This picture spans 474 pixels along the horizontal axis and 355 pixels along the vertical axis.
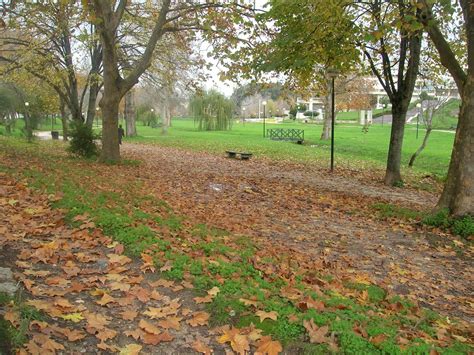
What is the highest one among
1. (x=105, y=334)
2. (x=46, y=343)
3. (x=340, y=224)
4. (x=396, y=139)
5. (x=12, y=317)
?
(x=396, y=139)

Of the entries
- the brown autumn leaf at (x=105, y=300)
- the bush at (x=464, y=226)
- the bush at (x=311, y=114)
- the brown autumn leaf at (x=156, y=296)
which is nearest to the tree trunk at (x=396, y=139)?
the bush at (x=464, y=226)

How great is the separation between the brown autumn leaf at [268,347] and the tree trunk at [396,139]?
42.2 ft

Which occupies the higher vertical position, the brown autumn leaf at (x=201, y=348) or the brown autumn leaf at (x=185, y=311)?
the brown autumn leaf at (x=185, y=311)

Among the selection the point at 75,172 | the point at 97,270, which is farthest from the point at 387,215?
the point at 75,172

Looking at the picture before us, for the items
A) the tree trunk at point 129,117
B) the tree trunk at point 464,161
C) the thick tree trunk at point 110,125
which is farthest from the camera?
the tree trunk at point 129,117

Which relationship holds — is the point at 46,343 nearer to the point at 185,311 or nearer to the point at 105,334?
the point at 105,334

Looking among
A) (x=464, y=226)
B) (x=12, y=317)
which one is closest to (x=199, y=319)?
(x=12, y=317)

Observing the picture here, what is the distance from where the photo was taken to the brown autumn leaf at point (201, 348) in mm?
3543

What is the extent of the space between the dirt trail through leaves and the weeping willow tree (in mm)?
38306

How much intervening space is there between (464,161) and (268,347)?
6.71m

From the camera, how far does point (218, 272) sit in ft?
16.5

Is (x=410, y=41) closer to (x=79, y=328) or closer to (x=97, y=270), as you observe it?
(x=97, y=270)

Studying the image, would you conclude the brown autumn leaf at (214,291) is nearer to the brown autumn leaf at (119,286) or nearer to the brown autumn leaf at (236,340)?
the brown autumn leaf at (236,340)

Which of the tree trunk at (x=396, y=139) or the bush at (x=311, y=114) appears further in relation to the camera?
the bush at (x=311, y=114)
